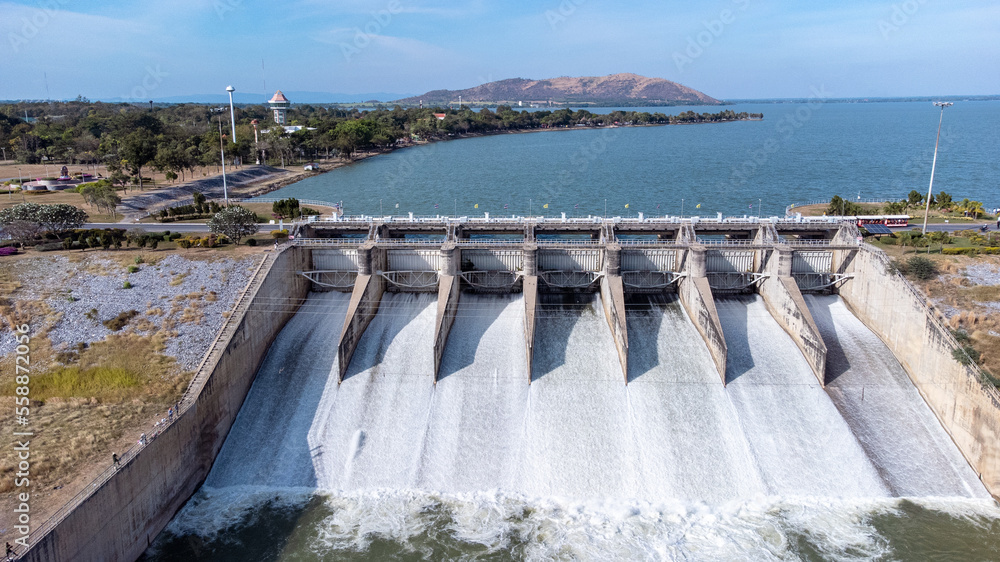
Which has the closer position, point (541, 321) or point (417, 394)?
point (417, 394)

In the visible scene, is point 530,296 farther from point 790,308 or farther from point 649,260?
point 790,308

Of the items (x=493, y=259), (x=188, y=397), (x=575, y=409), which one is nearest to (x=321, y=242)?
(x=493, y=259)

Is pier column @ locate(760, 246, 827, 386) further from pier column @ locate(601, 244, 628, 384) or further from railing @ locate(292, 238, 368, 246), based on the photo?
railing @ locate(292, 238, 368, 246)

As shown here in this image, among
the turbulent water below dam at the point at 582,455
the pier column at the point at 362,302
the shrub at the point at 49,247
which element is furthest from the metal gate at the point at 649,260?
the shrub at the point at 49,247

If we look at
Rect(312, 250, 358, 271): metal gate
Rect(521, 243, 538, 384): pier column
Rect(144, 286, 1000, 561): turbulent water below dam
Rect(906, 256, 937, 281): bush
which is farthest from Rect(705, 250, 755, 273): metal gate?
Rect(312, 250, 358, 271): metal gate

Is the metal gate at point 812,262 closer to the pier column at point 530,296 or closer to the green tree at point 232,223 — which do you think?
the pier column at point 530,296

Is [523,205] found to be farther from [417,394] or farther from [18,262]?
[18,262]

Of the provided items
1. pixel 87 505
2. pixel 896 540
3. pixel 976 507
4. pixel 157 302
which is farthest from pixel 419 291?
pixel 976 507
